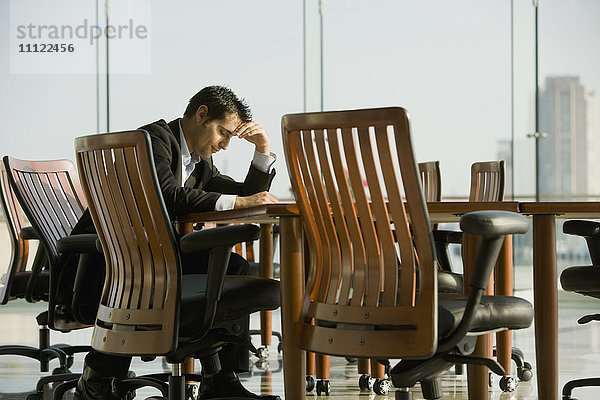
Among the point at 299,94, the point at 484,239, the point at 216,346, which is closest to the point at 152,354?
the point at 216,346

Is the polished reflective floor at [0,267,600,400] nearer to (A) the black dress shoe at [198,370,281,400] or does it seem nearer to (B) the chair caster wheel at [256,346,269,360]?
(B) the chair caster wheel at [256,346,269,360]

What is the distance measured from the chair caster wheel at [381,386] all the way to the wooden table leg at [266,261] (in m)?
0.85

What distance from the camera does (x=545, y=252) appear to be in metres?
2.60

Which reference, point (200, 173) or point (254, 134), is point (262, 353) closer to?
point (200, 173)

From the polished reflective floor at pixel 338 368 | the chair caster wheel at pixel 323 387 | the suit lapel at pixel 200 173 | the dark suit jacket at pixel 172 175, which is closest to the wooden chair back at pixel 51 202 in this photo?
the dark suit jacket at pixel 172 175

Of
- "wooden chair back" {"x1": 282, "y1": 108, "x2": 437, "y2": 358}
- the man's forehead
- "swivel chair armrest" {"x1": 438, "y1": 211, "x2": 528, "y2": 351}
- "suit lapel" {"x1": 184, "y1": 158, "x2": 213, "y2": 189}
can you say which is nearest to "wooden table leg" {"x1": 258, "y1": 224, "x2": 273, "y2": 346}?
"suit lapel" {"x1": 184, "y1": 158, "x2": 213, "y2": 189}

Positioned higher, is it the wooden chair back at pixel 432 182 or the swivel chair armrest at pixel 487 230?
the wooden chair back at pixel 432 182

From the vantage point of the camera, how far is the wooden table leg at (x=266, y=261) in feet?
14.3

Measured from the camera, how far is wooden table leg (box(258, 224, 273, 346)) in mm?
4359

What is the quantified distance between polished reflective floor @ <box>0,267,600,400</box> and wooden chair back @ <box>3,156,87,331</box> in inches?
29.7

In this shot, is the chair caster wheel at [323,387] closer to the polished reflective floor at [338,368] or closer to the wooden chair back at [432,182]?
the polished reflective floor at [338,368]

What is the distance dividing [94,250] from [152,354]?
2.18 feet

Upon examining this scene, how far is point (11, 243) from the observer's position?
3951 mm

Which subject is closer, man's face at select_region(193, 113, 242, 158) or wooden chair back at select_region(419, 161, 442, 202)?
man's face at select_region(193, 113, 242, 158)
